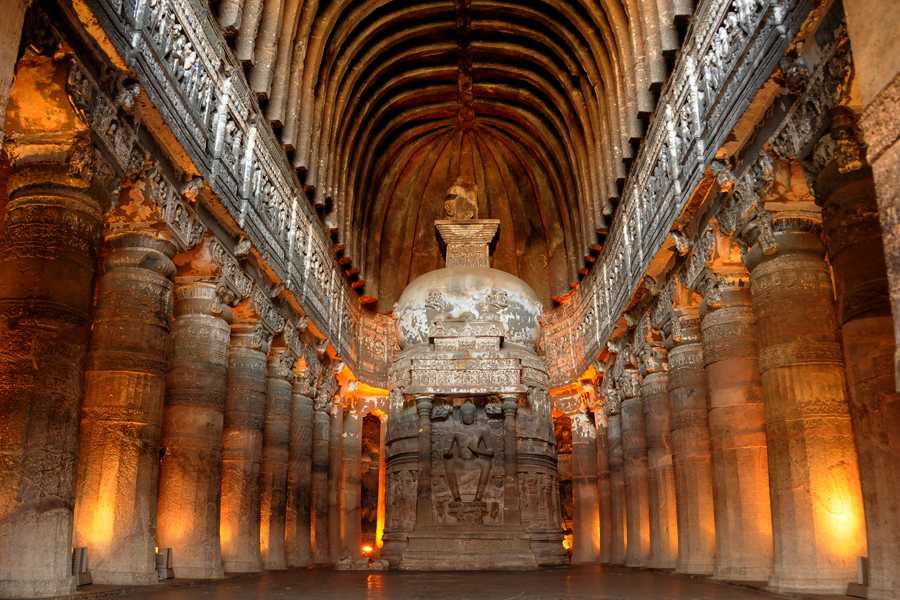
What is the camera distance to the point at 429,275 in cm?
1892

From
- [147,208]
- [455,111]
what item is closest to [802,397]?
[147,208]

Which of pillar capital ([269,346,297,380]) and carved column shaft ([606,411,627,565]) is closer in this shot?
pillar capital ([269,346,297,380])

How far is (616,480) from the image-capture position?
2069 cm

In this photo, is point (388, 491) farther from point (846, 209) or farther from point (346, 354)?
point (846, 209)

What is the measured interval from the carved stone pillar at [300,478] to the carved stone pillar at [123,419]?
7.61 metres

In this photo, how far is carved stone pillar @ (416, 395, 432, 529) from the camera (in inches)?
601

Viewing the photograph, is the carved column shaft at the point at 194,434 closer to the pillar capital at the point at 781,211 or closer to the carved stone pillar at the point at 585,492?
the pillar capital at the point at 781,211

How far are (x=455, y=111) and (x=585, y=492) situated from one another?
13.5m

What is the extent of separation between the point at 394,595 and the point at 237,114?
980 cm

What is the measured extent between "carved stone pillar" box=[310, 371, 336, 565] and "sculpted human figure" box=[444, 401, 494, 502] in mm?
4979

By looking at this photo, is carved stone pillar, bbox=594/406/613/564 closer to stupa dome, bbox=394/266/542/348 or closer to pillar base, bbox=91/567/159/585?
stupa dome, bbox=394/266/542/348

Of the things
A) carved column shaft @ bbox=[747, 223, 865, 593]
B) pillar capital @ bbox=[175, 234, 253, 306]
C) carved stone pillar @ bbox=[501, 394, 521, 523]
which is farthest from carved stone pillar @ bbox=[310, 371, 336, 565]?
carved column shaft @ bbox=[747, 223, 865, 593]

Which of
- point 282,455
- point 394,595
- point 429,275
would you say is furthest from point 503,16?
point 394,595

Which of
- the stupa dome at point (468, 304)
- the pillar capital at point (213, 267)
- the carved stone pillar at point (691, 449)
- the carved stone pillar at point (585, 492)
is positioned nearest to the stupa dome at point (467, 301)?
the stupa dome at point (468, 304)
